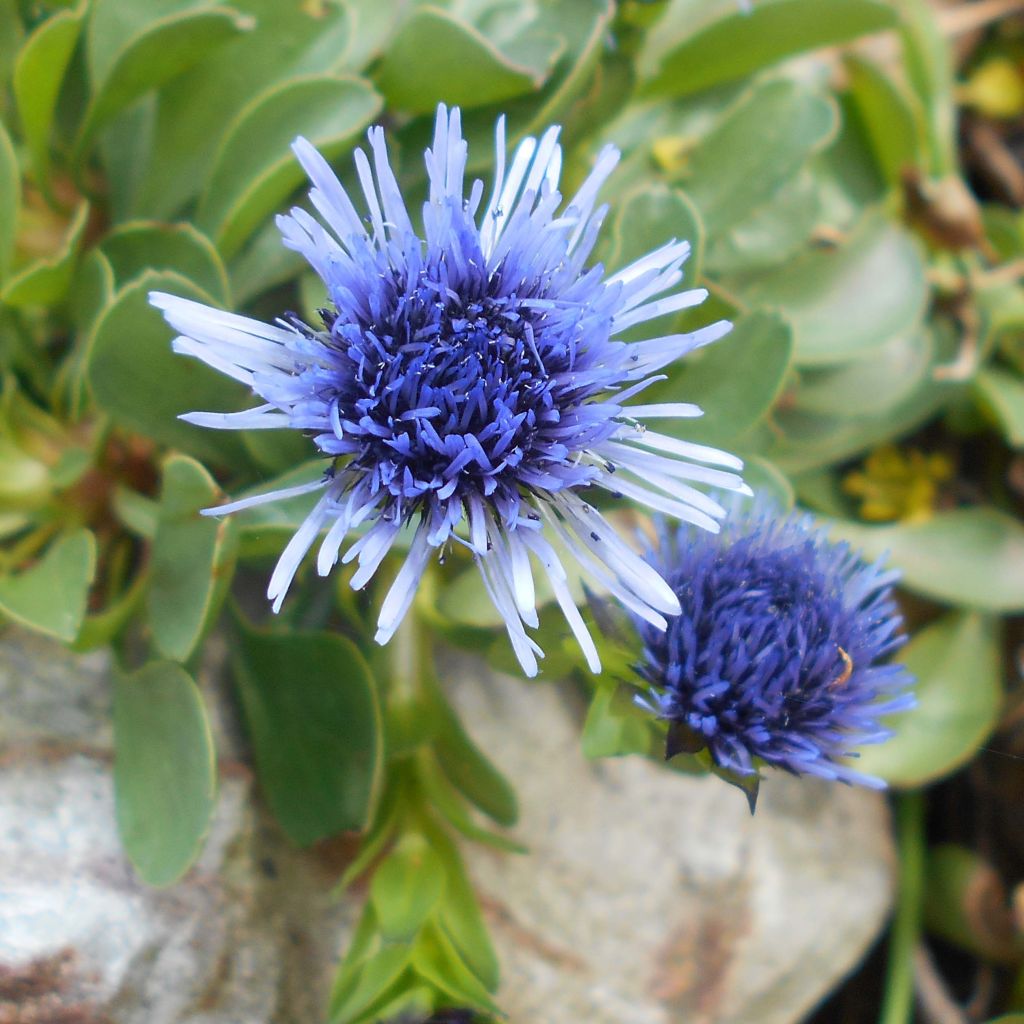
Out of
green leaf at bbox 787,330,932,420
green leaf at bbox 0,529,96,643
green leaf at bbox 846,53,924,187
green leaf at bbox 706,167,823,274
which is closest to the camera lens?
green leaf at bbox 0,529,96,643

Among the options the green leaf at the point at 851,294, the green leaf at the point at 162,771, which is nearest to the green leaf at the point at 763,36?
the green leaf at the point at 851,294

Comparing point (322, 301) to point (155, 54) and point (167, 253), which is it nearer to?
point (167, 253)

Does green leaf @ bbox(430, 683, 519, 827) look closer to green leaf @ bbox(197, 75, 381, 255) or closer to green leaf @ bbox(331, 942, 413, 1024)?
green leaf @ bbox(331, 942, 413, 1024)

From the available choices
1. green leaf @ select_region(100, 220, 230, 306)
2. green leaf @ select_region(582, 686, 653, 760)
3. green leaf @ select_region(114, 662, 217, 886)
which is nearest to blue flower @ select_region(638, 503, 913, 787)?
green leaf @ select_region(582, 686, 653, 760)

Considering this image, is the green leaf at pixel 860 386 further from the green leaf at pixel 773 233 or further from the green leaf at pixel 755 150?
the green leaf at pixel 755 150

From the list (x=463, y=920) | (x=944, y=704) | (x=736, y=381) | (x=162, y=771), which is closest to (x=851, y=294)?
(x=736, y=381)

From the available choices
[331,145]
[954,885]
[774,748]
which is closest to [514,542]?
[774,748]
